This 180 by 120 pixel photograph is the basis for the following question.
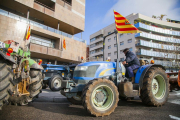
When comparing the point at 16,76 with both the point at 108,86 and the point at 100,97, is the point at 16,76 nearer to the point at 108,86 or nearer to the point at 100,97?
the point at 100,97

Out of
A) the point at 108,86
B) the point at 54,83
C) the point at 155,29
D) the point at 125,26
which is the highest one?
the point at 155,29

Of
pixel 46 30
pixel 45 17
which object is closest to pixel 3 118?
pixel 46 30

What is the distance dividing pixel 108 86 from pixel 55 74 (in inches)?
265

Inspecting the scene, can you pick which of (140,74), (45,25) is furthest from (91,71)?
(45,25)

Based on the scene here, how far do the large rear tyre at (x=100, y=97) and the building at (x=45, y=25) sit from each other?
1635 cm

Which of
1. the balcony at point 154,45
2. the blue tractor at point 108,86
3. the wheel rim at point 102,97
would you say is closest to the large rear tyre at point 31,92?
the blue tractor at point 108,86

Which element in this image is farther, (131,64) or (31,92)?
(131,64)

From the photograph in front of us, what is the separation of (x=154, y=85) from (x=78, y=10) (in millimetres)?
24213

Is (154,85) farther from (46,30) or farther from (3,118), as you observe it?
(46,30)

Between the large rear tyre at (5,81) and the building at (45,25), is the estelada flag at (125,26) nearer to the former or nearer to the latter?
the large rear tyre at (5,81)

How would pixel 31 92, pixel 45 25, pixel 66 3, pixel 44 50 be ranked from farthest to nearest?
pixel 66 3 < pixel 45 25 < pixel 44 50 < pixel 31 92

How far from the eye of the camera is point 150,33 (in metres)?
42.3

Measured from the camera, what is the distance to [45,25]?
2322cm

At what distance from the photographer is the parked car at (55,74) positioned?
848 cm
